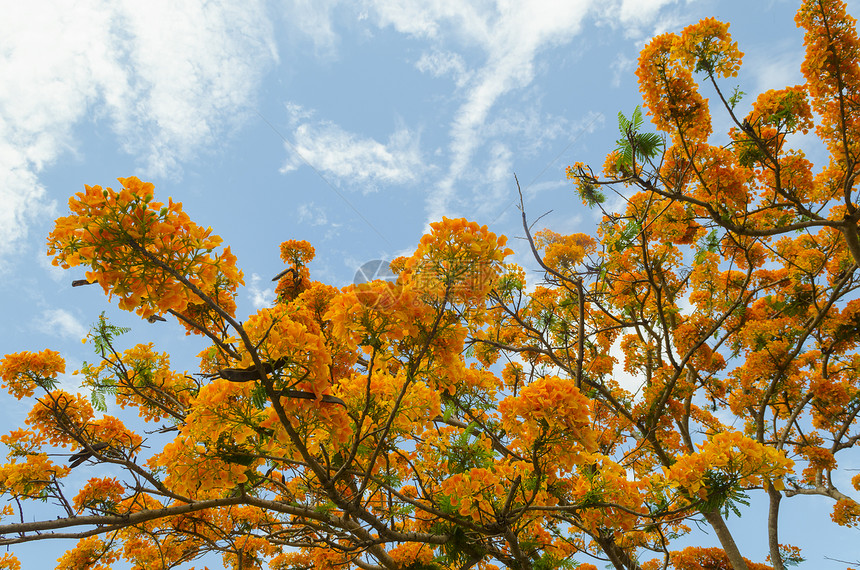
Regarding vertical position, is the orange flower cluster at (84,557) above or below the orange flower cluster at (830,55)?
below

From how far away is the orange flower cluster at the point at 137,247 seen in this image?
5.56 feet

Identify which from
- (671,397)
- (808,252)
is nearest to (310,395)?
(671,397)

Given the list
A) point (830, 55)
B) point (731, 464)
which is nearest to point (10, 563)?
point (731, 464)

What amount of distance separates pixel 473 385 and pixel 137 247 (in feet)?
13.5

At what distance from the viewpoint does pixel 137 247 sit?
173 centimetres

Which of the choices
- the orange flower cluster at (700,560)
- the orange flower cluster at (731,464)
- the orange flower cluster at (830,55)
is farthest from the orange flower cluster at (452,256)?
the orange flower cluster at (700,560)

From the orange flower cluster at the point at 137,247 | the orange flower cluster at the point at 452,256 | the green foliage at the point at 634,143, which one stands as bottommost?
the orange flower cluster at the point at 137,247

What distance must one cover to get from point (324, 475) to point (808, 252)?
29.0 ft

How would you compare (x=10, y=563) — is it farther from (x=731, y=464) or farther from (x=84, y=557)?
(x=731, y=464)

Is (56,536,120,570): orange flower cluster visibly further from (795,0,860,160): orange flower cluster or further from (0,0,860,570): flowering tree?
(795,0,860,160): orange flower cluster

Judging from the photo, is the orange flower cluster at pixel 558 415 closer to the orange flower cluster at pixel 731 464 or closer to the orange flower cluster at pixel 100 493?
the orange flower cluster at pixel 731 464

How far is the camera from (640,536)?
5.75 meters

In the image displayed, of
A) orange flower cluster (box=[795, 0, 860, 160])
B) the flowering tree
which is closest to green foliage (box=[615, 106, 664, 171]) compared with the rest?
the flowering tree

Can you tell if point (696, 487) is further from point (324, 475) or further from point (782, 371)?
point (782, 371)
